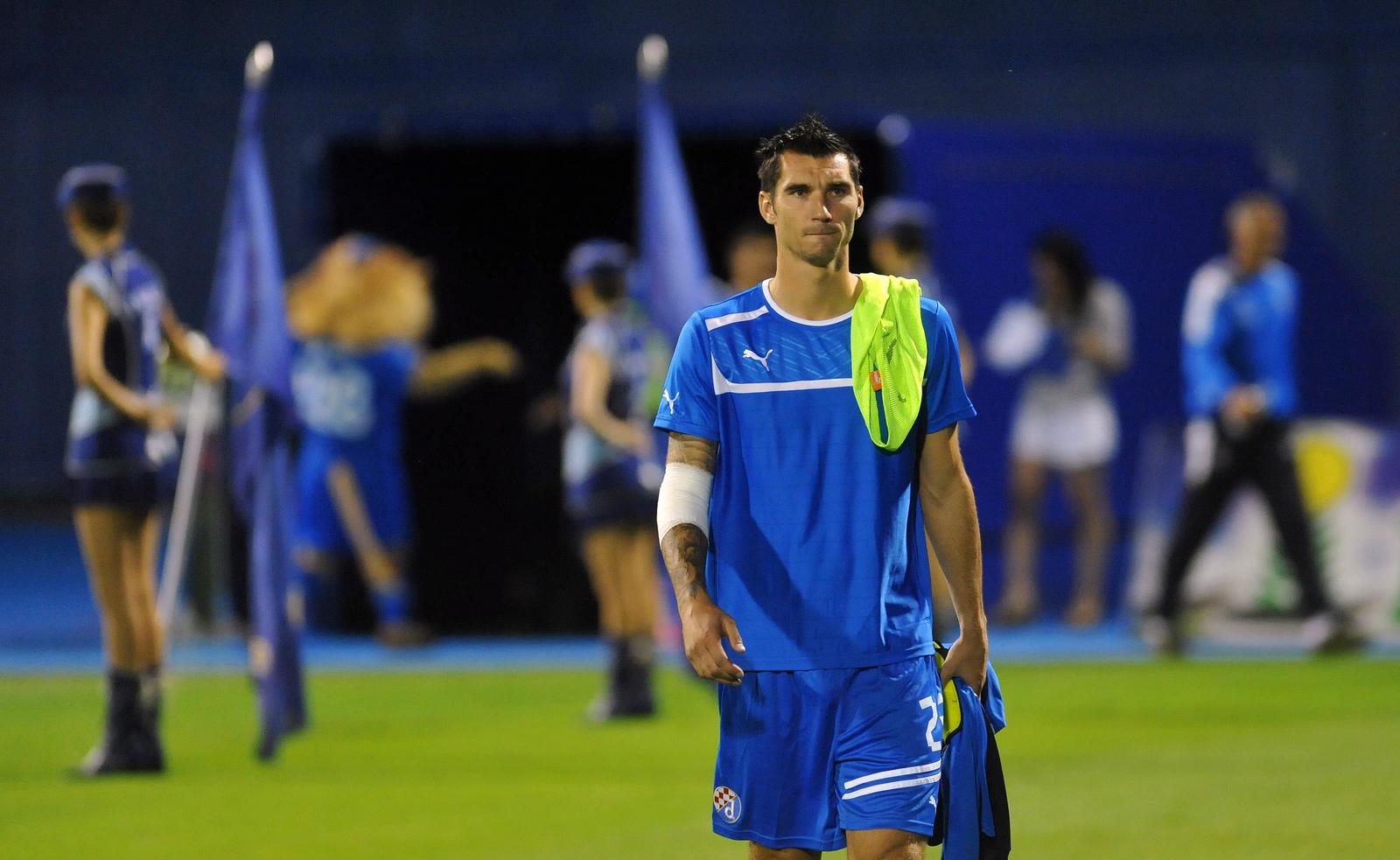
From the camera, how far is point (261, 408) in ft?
27.8

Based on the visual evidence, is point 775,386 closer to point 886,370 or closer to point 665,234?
point 886,370

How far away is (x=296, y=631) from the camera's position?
28.5 ft

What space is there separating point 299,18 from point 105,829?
1863 cm

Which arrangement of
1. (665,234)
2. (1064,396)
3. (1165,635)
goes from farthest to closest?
(1064,396) → (1165,635) → (665,234)

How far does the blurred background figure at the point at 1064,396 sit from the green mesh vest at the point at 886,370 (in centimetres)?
927

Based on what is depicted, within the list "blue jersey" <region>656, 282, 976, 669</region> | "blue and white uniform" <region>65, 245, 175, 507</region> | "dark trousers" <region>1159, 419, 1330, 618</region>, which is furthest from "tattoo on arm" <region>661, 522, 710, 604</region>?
"dark trousers" <region>1159, 419, 1330, 618</region>

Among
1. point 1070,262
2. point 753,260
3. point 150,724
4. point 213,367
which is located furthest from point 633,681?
point 1070,262

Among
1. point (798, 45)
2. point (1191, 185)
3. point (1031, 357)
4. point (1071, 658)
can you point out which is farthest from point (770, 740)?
point (798, 45)

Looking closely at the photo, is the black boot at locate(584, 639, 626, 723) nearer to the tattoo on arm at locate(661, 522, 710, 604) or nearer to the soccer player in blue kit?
the soccer player in blue kit

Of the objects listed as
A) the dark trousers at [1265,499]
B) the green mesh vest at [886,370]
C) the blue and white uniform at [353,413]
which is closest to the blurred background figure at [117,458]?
the green mesh vest at [886,370]

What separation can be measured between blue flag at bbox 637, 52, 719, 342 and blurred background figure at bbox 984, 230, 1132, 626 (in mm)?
3938

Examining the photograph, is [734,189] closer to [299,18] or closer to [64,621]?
[64,621]

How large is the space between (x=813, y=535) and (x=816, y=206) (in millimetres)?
642

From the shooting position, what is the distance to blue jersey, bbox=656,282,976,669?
13.2ft
